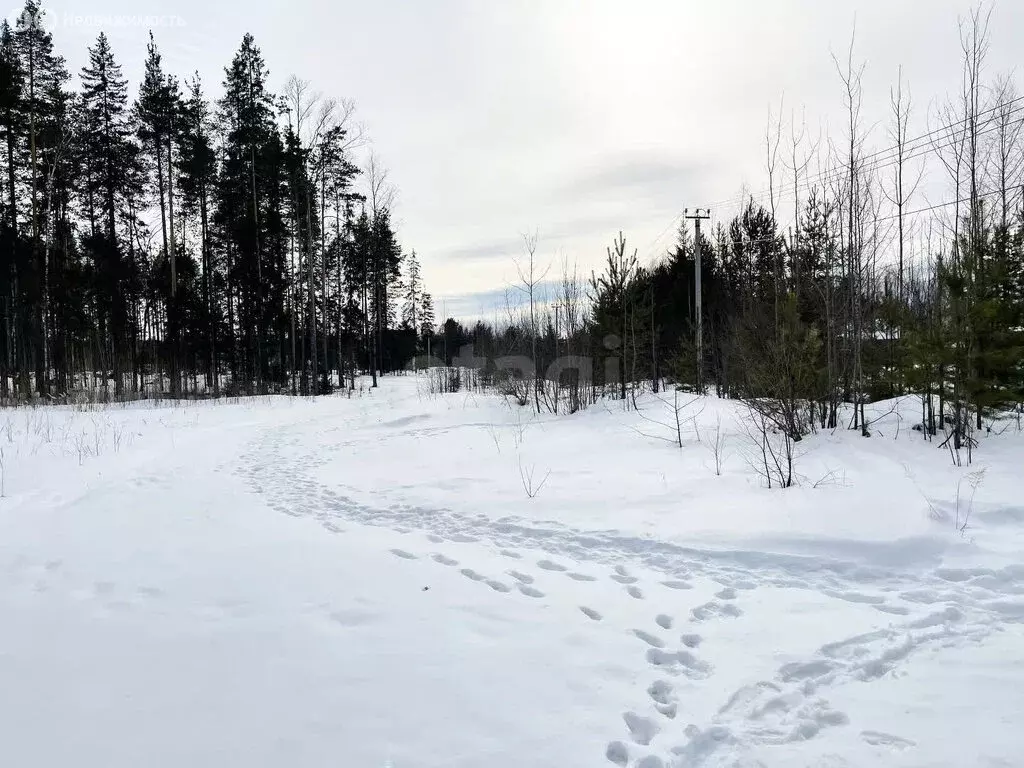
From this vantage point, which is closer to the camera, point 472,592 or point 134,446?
point 472,592

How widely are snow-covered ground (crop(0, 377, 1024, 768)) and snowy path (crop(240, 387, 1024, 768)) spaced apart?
0.05 ft

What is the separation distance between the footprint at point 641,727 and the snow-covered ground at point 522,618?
1cm

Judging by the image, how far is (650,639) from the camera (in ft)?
9.67

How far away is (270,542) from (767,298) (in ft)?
42.3

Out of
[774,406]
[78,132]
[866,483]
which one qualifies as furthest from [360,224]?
[866,483]

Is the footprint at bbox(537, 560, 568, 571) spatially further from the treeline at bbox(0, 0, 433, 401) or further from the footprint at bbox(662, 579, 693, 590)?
the treeline at bbox(0, 0, 433, 401)

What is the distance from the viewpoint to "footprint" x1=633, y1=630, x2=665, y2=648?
2.89 m

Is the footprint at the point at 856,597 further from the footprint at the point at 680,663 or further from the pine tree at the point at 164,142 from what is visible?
the pine tree at the point at 164,142

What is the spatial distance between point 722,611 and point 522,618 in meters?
1.21

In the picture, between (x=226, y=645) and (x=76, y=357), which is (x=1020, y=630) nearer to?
(x=226, y=645)

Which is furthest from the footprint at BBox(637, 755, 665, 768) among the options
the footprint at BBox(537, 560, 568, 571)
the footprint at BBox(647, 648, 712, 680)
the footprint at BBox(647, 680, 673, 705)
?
the footprint at BBox(537, 560, 568, 571)

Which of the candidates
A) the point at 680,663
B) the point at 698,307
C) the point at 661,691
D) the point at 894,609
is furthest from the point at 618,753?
the point at 698,307

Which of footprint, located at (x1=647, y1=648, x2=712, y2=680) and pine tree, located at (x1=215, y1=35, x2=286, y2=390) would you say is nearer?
footprint, located at (x1=647, y1=648, x2=712, y2=680)

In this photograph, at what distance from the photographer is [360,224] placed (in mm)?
30891
